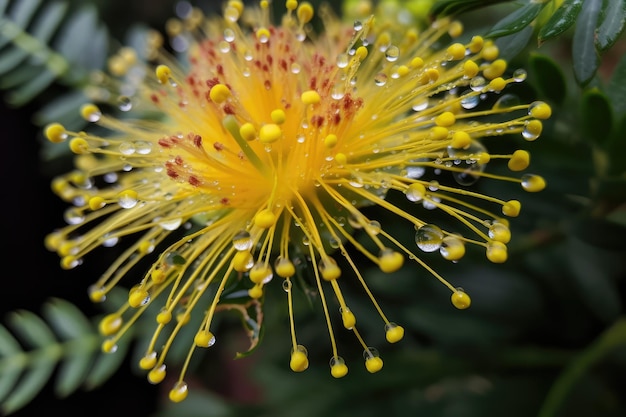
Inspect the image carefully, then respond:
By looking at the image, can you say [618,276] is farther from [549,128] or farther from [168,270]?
[168,270]

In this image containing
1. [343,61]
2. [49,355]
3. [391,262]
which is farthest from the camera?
[49,355]

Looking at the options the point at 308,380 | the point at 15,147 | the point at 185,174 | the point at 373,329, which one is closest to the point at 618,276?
the point at 373,329

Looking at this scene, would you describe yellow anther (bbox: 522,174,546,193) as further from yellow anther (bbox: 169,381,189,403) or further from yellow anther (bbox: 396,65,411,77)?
yellow anther (bbox: 169,381,189,403)

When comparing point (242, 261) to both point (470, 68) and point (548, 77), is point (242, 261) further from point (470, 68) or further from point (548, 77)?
point (548, 77)

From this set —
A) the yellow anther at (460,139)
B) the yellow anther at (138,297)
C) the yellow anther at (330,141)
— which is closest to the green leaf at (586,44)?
the yellow anther at (460,139)

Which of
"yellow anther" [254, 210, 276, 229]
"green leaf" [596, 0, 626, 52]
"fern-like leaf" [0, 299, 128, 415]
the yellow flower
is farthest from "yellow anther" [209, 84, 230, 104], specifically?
"fern-like leaf" [0, 299, 128, 415]

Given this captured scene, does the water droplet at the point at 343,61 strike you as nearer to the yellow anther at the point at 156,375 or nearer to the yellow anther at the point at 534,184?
the yellow anther at the point at 534,184

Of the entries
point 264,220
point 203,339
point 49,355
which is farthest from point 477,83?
point 49,355

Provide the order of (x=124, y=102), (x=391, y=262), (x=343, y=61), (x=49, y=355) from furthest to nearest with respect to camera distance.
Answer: (x=49, y=355) < (x=124, y=102) < (x=343, y=61) < (x=391, y=262)
